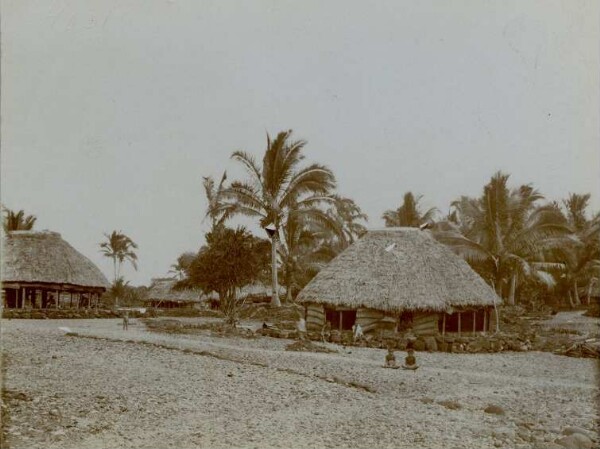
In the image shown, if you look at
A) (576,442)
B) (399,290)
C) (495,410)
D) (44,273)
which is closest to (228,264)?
(399,290)

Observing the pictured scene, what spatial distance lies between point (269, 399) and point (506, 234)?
20.2m

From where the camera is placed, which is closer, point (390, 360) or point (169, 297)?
point (390, 360)

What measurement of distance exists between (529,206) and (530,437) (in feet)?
67.9

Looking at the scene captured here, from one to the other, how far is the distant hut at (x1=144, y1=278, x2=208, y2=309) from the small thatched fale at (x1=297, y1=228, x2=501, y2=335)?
996 inches

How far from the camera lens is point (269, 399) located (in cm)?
977

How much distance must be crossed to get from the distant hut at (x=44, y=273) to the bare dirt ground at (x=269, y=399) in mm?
16261

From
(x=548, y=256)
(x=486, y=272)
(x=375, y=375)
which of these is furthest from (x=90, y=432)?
(x=548, y=256)

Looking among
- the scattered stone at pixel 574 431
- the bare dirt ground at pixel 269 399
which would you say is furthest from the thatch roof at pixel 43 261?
the scattered stone at pixel 574 431

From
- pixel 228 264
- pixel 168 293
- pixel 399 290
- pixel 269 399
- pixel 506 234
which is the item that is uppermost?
pixel 506 234

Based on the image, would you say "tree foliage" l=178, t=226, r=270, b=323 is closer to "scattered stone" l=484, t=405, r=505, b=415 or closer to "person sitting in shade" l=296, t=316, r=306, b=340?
"person sitting in shade" l=296, t=316, r=306, b=340

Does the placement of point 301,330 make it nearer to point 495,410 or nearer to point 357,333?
point 357,333

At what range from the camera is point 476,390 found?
11.5 m

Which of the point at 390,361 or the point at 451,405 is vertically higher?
the point at 390,361

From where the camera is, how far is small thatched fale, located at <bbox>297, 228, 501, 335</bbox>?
19.5 m
